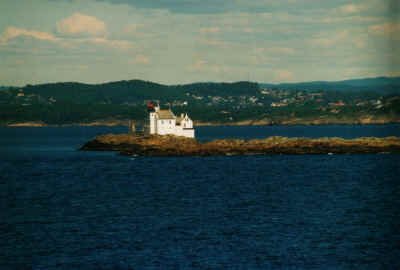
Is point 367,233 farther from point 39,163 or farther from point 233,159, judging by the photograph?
point 39,163

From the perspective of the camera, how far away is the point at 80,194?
241ft

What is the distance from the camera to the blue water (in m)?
43.4

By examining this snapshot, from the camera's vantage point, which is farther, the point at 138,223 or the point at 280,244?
the point at 138,223

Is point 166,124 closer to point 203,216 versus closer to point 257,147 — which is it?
point 257,147

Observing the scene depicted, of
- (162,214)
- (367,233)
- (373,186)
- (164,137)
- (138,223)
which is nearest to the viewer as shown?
(367,233)

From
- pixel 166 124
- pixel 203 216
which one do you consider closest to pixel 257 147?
pixel 166 124

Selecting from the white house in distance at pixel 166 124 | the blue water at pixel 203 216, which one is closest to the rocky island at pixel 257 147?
the white house in distance at pixel 166 124

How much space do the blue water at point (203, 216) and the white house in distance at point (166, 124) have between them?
23.0 metres

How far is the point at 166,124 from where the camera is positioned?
125938 millimetres

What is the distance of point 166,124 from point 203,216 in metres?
68.2

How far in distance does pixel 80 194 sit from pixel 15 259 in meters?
29.9

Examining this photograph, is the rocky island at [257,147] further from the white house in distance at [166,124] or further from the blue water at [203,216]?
the blue water at [203,216]

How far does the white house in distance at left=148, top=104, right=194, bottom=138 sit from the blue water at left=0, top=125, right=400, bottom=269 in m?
23.0

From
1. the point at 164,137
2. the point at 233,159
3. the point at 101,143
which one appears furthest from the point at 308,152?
the point at 101,143
